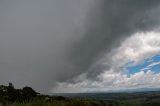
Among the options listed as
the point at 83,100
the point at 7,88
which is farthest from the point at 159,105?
the point at 83,100

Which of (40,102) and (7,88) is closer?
(40,102)

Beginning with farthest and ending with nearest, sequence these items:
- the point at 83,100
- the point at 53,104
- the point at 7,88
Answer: the point at 7,88
the point at 83,100
the point at 53,104

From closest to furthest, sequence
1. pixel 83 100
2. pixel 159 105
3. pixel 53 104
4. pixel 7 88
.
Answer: pixel 53 104 → pixel 83 100 → pixel 7 88 → pixel 159 105

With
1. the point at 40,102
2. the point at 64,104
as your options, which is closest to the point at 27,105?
the point at 40,102

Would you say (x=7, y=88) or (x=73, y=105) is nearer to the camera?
(x=73, y=105)

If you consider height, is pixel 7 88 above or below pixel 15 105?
above

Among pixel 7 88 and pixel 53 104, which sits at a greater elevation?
pixel 7 88

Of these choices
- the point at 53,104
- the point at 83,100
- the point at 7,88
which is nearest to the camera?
the point at 53,104

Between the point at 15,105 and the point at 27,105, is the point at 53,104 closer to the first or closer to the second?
the point at 27,105

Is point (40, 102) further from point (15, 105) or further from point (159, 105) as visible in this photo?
point (159, 105)
